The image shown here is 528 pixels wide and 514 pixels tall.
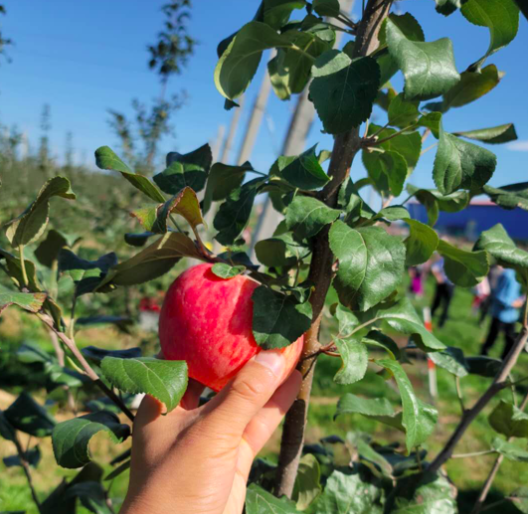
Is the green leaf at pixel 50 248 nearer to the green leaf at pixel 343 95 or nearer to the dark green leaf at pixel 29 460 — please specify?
the dark green leaf at pixel 29 460

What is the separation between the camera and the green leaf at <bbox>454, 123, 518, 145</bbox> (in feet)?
3.29

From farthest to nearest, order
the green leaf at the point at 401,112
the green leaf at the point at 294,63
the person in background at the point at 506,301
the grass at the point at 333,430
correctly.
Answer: the person in background at the point at 506,301 < the grass at the point at 333,430 < the green leaf at the point at 294,63 < the green leaf at the point at 401,112

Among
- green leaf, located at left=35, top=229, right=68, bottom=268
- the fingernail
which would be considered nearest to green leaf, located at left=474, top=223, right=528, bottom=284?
the fingernail

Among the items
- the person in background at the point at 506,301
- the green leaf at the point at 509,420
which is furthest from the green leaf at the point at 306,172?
the person in background at the point at 506,301

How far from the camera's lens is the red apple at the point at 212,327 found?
0.86 meters

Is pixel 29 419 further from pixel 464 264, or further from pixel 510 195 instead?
pixel 510 195

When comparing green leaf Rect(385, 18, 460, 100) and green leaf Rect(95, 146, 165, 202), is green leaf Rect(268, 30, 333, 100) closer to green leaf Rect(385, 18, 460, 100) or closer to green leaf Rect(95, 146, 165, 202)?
green leaf Rect(385, 18, 460, 100)

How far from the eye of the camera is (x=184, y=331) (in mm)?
877

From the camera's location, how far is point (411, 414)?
798mm

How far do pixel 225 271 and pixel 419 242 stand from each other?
370 mm

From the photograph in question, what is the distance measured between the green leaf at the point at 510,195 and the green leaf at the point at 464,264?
11 cm

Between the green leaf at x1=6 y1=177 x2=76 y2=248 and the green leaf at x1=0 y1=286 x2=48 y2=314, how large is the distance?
11cm

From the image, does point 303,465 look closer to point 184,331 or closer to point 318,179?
point 184,331

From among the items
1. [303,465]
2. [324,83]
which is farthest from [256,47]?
[303,465]
